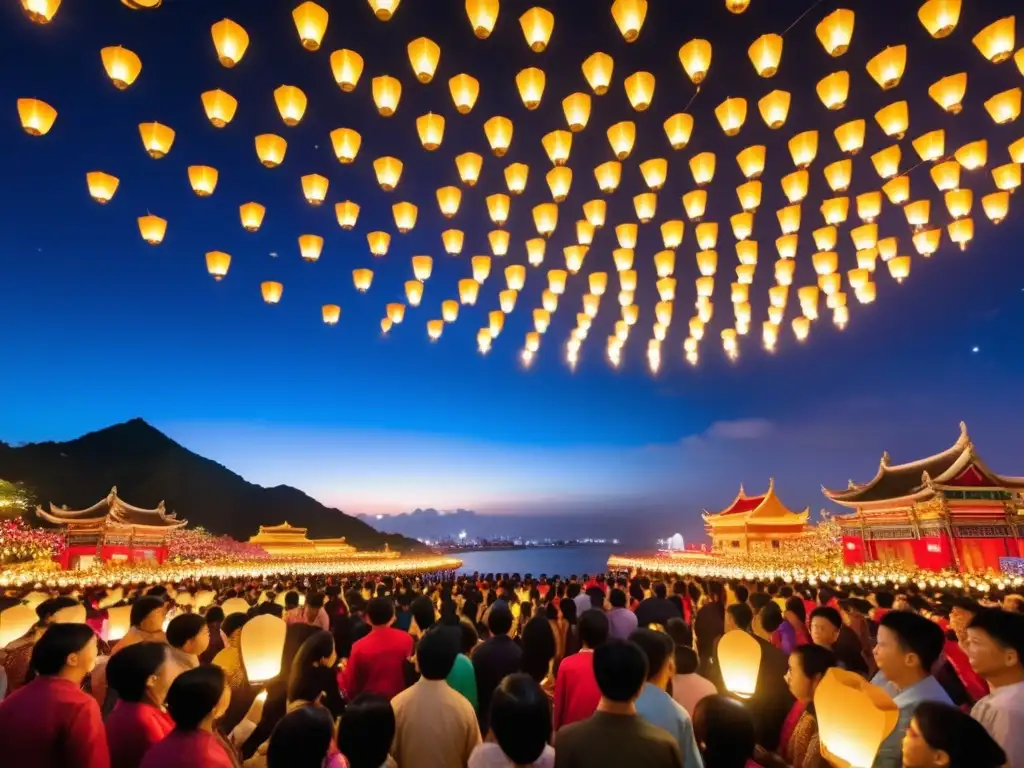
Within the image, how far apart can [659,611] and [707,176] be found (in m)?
7.54

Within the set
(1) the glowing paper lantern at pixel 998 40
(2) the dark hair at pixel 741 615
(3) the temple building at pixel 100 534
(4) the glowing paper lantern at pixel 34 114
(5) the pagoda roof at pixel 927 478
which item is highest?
(1) the glowing paper lantern at pixel 998 40

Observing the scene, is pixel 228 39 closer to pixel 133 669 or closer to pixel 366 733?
pixel 133 669

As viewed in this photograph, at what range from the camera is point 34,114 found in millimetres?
7598

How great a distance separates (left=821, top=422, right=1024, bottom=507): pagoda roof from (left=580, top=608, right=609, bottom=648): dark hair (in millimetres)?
17568

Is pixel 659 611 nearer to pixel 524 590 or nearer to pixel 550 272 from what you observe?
pixel 524 590

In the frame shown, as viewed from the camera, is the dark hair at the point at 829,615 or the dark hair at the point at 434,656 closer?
the dark hair at the point at 434,656

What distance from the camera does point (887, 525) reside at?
19859 mm

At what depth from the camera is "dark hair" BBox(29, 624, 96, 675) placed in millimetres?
2635

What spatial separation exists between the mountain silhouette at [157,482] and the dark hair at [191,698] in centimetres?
6686

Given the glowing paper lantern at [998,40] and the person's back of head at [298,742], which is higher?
the glowing paper lantern at [998,40]

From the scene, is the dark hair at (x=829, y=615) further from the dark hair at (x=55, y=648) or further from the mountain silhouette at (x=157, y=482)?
the mountain silhouette at (x=157, y=482)

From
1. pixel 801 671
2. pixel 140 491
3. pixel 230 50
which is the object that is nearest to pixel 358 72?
pixel 230 50

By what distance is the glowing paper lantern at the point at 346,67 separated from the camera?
7.90 m

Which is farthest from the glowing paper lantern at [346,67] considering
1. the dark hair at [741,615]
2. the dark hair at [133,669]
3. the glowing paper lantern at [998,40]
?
the glowing paper lantern at [998,40]
